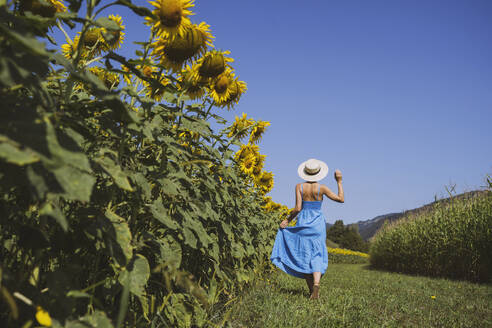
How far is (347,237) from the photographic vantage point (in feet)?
117

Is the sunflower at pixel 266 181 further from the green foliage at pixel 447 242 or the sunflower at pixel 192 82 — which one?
the green foliage at pixel 447 242

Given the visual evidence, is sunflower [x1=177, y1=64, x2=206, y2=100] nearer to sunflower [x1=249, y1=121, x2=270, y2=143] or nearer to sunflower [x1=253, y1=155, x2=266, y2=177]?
sunflower [x1=249, y1=121, x2=270, y2=143]

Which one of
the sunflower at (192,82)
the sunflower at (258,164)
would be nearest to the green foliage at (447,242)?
the sunflower at (258,164)

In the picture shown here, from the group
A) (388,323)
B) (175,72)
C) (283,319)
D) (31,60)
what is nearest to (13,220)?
(31,60)

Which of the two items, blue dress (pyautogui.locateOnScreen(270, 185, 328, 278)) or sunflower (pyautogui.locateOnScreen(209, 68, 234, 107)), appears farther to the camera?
blue dress (pyautogui.locateOnScreen(270, 185, 328, 278))

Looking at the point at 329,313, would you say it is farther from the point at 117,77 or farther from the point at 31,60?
the point at 31,60

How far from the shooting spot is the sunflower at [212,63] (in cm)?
186

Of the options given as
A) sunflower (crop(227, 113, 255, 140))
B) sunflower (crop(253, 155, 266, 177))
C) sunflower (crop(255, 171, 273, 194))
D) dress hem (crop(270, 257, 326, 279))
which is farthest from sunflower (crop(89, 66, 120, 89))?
sunflower (crop(255, 171, 273, 194))

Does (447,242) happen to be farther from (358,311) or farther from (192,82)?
(192,82)

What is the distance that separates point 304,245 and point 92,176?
369 cm

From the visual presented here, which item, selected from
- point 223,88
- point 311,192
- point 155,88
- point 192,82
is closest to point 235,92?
point 223,88

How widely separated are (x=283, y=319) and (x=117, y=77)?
190 centimetres

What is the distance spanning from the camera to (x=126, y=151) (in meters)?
1.30

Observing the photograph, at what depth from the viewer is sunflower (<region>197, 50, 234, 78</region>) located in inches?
73.2
